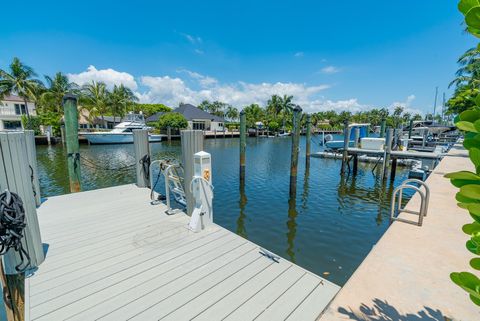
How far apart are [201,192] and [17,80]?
3356 cm

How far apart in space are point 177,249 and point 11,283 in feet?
6.91

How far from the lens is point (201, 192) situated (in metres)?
4.38

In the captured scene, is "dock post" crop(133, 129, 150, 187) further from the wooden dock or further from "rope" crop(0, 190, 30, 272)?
"rope" crop(0, 190, 30, 272)

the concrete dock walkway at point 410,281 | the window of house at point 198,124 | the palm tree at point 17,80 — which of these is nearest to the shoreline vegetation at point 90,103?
the palm tree at point 17,80


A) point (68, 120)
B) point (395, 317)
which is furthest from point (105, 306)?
point (68, 120)

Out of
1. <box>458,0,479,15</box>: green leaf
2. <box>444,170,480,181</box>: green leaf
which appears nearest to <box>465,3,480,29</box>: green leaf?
<box>458,0,479,15</box>: green leaf

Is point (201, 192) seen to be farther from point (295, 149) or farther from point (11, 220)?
point (295, 149)

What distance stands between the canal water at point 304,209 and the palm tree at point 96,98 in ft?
74.3

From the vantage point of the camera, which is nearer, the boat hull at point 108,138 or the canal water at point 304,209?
the canal water at point 304,209

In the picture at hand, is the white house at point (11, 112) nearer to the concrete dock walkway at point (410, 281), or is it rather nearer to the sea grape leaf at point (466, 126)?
the concrete dock walkway at point (410, 281)

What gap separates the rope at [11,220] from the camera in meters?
2.65

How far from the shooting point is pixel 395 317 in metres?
2.26

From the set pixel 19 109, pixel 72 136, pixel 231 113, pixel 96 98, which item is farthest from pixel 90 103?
pixel 231 113

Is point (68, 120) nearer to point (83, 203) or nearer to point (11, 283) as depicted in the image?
point (83, 203)
